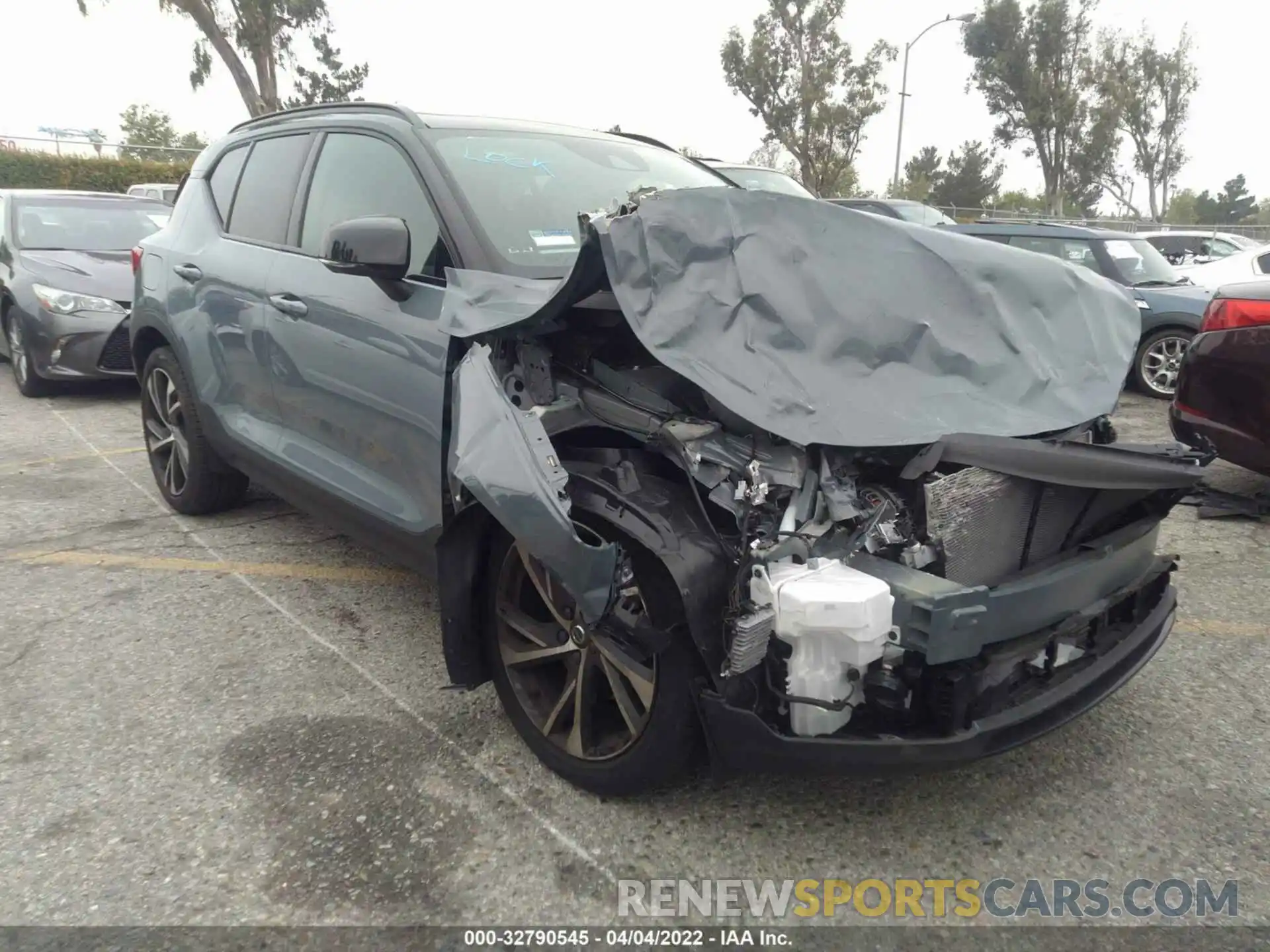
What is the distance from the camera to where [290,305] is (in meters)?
3.47

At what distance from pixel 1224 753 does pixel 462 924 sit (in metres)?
2.27

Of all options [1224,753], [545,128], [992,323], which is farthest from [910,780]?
[545,128]

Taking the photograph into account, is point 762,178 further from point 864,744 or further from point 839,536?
point 864,744

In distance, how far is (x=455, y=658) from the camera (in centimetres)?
273

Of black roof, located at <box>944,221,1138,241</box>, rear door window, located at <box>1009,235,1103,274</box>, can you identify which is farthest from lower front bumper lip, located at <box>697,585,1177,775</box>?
rear door window, located at <box>1009,235,1103,274</box>

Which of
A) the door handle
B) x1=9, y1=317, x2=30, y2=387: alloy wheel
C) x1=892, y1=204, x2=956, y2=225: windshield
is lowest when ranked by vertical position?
x1=9, y1=317, x2=30, y2=387: alloy wheel

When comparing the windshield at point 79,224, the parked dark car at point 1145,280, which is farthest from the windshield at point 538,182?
the windshield at point 79,224

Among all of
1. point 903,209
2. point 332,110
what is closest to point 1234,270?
point 903,209

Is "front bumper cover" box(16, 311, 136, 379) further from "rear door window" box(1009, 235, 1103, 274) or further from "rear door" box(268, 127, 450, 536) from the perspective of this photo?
"rear door window" box(1009, 235, 1103, 274)

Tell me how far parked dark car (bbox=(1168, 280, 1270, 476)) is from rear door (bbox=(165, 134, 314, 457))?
165 inches

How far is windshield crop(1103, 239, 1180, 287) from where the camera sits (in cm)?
894

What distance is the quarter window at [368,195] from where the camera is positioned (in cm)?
303

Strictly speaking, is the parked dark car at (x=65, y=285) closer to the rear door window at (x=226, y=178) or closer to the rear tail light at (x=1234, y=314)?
the rear door window at (x=226, y=178)

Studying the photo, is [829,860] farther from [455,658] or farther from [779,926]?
[455,658]
